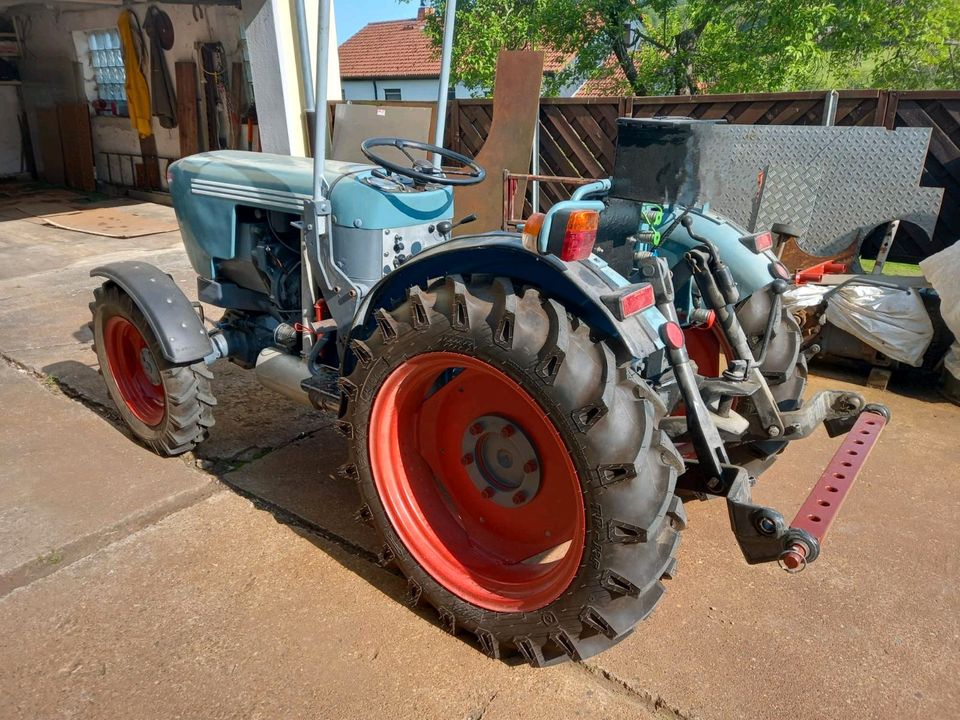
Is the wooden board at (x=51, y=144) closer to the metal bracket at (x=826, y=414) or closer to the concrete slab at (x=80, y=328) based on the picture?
the concrete slab at (x=80, y=328)

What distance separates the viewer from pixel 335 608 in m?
2.31

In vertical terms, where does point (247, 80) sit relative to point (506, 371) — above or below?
above

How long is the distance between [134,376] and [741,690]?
3.03 m

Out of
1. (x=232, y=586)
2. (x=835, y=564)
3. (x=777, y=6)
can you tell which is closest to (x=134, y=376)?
(x=232, y=586)

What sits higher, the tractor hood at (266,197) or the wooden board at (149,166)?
the tractor hood at (266,197)

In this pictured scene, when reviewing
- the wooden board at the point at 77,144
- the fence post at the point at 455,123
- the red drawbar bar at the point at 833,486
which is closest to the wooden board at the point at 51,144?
the wooden board at the point at 77,144

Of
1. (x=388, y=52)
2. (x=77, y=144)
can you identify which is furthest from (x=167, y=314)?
(x=388, y=52)

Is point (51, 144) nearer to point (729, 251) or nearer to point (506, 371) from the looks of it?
point (729, 251)

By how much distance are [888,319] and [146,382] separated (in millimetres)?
4204

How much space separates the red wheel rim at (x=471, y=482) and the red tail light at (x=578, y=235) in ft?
1.44

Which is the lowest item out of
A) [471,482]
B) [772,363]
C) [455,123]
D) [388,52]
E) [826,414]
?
[471,482]

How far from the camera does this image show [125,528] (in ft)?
8.92

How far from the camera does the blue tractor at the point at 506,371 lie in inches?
70.1

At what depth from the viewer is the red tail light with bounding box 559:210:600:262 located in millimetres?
1775
